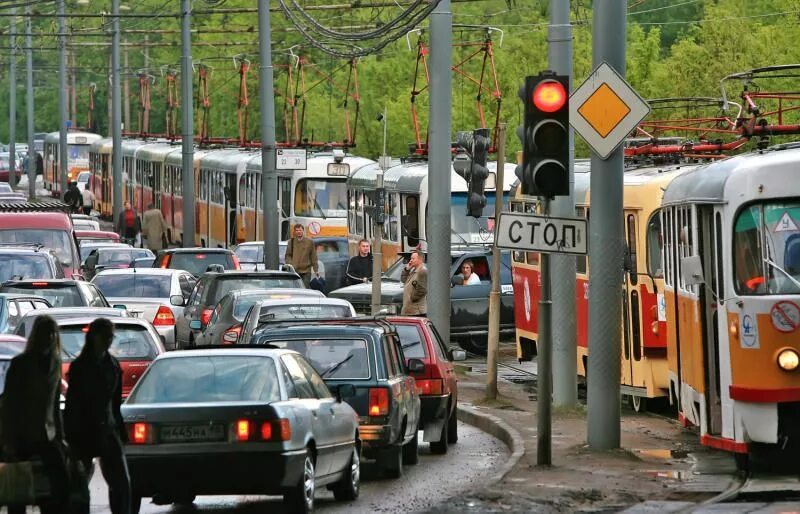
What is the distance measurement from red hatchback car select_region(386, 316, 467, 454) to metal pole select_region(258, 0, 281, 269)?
17.8 meters

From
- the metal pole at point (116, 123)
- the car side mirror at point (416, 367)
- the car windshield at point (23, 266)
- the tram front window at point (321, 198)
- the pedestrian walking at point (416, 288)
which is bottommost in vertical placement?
the car side mirror at point (416, 367)

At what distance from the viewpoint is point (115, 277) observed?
3262 cm

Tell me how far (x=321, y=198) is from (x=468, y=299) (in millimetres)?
15673

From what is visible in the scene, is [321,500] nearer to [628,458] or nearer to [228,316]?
[628,458]

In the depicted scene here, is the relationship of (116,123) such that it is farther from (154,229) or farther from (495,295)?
(495,295)

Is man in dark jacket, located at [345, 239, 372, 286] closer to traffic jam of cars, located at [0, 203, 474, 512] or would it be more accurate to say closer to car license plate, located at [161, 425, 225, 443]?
traffic jam of cars, located at [0, 203, 474, 512]

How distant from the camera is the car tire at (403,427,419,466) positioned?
59.9 ft

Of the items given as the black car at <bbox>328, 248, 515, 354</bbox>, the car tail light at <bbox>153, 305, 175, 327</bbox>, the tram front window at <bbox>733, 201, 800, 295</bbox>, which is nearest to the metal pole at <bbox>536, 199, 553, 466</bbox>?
the tram front window at <bbox>733, 201, 800, 295</bbox>

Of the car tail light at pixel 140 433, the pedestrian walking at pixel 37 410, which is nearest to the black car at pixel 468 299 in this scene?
the car tail light at pixel 140 433

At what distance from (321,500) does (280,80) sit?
60.1 metres

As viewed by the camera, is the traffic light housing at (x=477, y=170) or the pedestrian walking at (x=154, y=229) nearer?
the traffic light housing at (x=477, y=170)

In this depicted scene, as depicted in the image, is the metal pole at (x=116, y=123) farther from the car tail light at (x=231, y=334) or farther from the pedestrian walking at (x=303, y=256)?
the car tail light at (x=231, y=334)

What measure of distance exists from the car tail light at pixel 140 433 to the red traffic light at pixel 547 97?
4.26m

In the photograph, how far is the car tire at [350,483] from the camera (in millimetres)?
15359
